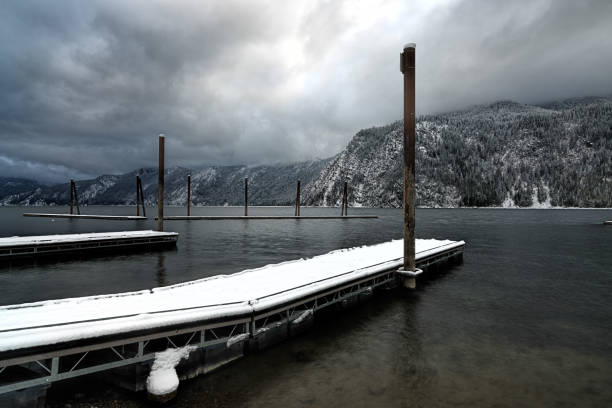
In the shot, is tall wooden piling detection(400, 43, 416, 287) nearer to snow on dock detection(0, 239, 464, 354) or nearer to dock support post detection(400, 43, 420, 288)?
dock support post detection(400, 43, 420, 288)

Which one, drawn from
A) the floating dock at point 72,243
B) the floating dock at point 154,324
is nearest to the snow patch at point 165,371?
the floating dock at point 154,324

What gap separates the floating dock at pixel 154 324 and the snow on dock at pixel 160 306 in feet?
0.06

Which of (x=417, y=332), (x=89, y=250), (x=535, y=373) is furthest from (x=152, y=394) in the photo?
(x=89, y=250)

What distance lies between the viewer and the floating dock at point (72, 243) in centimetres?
2184

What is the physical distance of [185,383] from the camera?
6348 millimetres

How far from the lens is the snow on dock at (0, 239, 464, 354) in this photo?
222 inches

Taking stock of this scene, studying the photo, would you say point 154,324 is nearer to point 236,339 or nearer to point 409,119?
point 236,339

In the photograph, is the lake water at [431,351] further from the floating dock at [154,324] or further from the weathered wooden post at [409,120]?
the weathered wooden post at [409,120]

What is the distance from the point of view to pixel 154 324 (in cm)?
620

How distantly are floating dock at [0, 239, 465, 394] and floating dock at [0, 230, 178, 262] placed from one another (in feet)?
65.3

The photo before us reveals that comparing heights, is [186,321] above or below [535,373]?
above

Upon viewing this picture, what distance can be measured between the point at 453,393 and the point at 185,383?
218 inches

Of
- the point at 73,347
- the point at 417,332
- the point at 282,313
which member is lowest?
the point at 417,332

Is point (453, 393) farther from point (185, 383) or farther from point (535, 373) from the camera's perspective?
point (185, 383)
